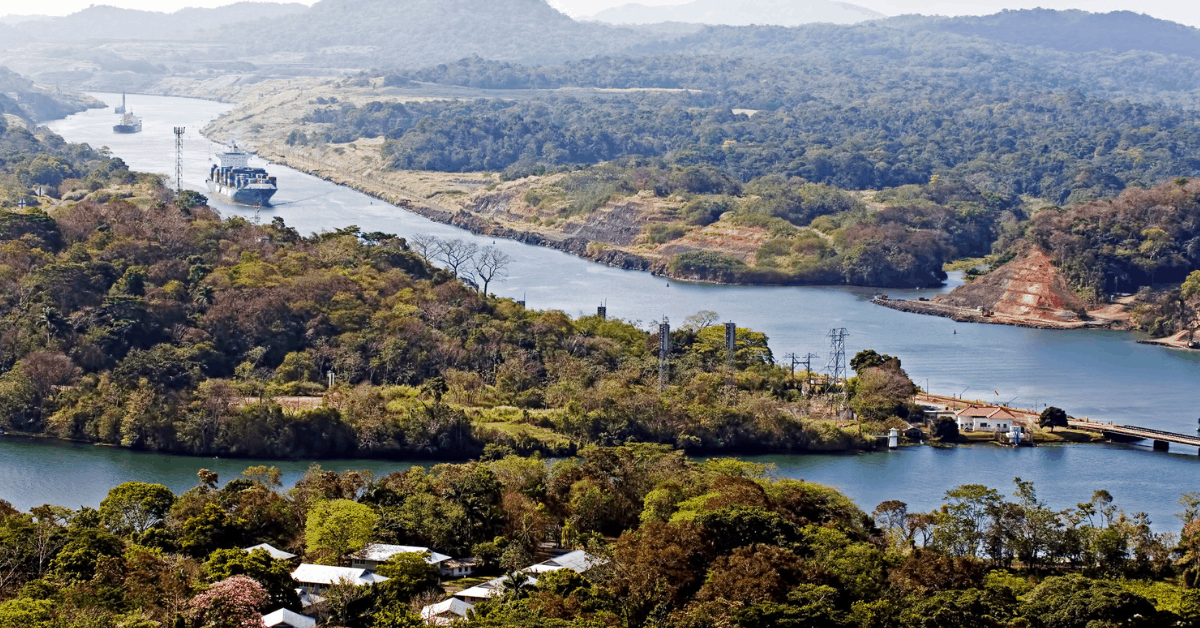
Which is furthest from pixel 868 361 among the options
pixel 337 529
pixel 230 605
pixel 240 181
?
pixel 240 181

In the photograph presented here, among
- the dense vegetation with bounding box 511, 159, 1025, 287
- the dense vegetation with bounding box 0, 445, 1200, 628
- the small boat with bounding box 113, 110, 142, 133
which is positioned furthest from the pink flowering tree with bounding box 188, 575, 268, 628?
the small boat with bounding box 113, 110, 142, 133

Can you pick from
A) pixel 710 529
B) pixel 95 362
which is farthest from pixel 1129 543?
pixel 95 362

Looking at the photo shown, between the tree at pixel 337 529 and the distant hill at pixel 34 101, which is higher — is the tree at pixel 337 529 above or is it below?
below

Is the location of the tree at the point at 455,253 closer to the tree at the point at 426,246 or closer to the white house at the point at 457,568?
the tree at the point at 426,246

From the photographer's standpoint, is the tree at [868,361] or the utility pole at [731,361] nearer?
the utility pole at [731,361]

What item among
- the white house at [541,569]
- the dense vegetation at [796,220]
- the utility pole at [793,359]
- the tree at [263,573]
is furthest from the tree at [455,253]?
the tree at [263,573]

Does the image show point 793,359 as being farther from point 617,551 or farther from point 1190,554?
point 617,551
